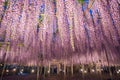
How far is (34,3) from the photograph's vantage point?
4340 millimetres

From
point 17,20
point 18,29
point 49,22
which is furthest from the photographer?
point 18,29

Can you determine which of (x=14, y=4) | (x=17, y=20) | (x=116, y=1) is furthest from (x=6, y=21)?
(x=116, y=1)

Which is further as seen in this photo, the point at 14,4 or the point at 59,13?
the point at 59,13

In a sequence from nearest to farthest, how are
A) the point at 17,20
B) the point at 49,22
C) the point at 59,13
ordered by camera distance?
the point at 59,13
the point at 17,20
the point at 49,22

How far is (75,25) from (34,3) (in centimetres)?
227

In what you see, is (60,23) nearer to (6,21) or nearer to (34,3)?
(34,3)

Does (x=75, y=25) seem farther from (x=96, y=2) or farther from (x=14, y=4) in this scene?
(x=14, y=4)

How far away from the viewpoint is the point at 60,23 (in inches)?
221

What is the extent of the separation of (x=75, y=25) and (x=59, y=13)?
135 centimetres

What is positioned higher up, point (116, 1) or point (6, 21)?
point (116, 1)

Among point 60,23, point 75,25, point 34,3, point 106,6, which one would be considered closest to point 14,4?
point 34,3

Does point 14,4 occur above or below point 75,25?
above

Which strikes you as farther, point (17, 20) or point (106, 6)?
point (17, 20)

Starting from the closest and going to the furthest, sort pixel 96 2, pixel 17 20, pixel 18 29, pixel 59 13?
pixel 96 2
pixel 59 13
pixel 17 20
pixel 18 29
